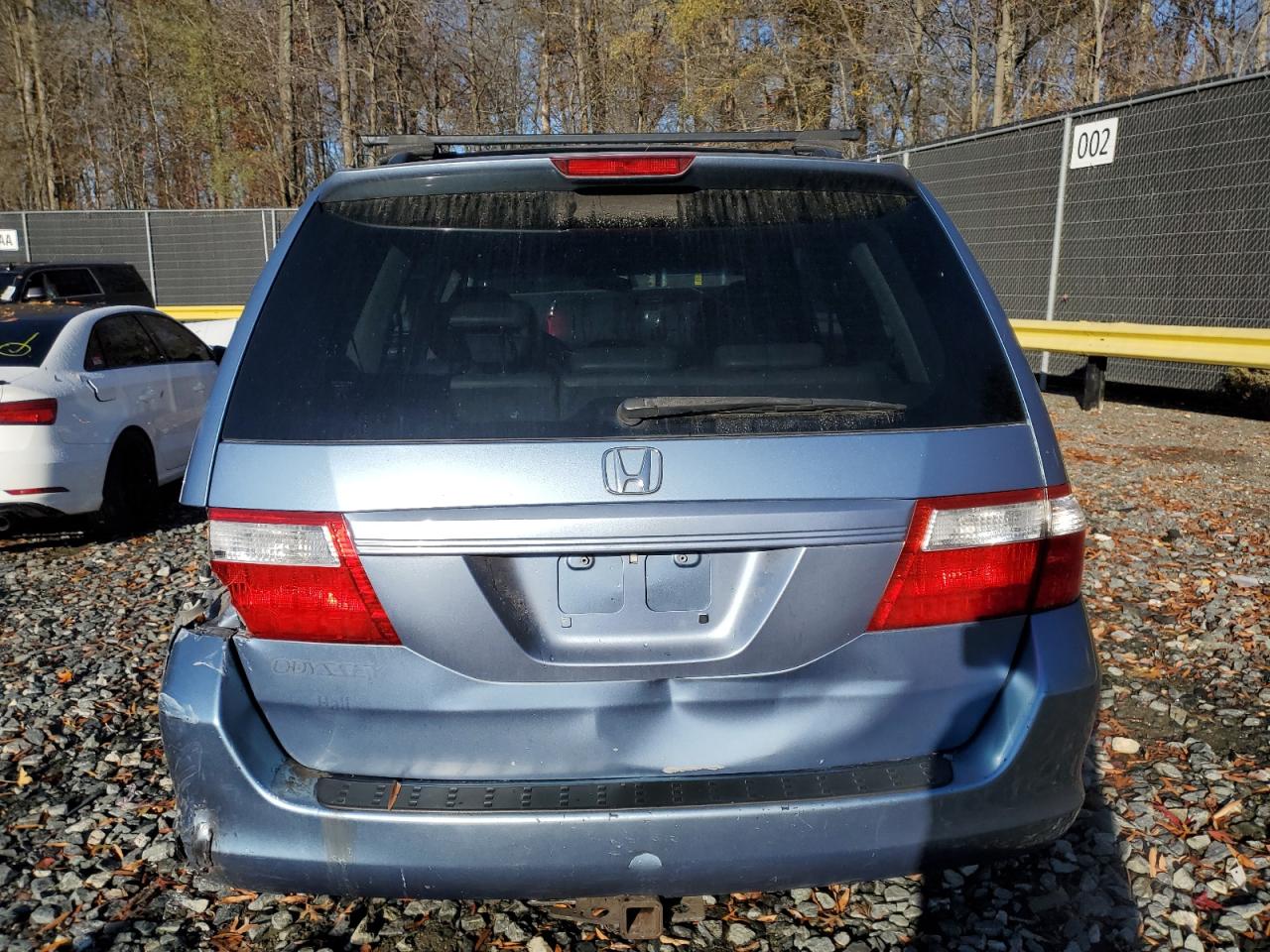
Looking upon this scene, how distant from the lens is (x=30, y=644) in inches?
190

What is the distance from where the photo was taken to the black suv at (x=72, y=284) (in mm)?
14992

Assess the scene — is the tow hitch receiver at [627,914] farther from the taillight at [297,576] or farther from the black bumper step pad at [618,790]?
the taillight at [297,576]

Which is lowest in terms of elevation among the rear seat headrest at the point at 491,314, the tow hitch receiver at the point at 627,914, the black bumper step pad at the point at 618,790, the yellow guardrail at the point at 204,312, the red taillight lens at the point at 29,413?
the tow hitch receiver at the point at 627,914

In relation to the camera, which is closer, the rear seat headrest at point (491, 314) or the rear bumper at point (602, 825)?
the rear bumper at point (602, 825)

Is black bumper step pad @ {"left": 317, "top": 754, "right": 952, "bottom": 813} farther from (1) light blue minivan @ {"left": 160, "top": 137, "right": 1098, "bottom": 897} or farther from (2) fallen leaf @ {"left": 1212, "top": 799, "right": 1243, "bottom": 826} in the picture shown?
(2) fallen leaf @ {"left": 1212, "top": 799, "right": 1243, "bottom": 826}

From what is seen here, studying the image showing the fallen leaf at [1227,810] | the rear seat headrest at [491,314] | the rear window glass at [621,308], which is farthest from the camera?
the fallen leaf at [1227,810]

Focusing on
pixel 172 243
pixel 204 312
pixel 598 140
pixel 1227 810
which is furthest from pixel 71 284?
pixel 1227 810

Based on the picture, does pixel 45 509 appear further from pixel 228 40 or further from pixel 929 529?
pixel 228 40

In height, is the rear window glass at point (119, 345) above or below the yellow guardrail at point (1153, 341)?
above

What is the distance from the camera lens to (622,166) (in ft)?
7.37

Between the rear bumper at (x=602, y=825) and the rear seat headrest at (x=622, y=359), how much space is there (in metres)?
0.86

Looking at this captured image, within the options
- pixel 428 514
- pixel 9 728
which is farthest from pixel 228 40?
pixel 428 514

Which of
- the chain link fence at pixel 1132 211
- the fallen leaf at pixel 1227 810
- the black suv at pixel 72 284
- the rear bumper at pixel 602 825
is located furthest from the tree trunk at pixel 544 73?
the rear bumper at pixel 602 825

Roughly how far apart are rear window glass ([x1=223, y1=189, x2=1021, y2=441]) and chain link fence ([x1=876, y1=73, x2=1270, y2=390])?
28.5 feet
